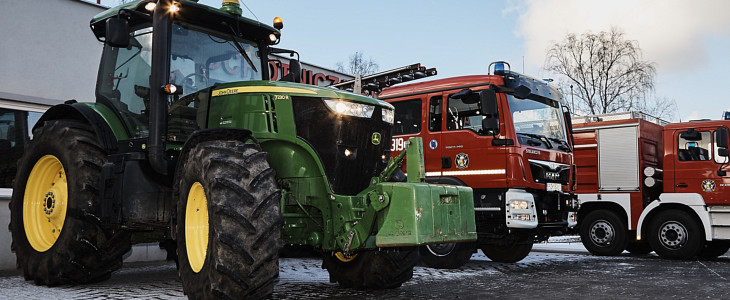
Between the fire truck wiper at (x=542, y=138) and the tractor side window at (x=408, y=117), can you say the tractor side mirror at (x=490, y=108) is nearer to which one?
the fire truck wiper at (x=542, y=138)

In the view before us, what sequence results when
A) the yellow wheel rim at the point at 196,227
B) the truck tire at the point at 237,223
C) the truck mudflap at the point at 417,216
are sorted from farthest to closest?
the yellow wheel rim at the point at 196,227
the truck mudflap at the point at 417,216
the truck tire at the point at 237,223

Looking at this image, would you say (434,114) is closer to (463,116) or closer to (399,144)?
(463,116)

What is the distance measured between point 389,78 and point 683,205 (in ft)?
19.5

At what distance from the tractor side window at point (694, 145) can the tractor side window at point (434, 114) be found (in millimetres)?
5364

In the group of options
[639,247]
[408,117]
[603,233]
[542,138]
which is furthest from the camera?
[639,247]

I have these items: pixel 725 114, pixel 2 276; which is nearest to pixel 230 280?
pixel 2 276

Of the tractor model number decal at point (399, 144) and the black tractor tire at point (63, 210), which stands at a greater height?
the tractor model number decal at point (399, 144)

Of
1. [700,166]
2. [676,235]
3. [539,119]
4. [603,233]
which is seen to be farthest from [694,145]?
[539,119]

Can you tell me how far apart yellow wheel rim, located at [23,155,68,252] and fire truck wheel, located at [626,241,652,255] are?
10.9 metres

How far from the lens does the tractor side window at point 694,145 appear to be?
A: 488 inches

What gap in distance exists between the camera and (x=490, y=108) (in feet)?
30.2

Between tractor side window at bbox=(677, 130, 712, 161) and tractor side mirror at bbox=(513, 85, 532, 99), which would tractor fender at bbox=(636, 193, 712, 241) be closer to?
tractor side window at bbox=(677, 130, 712, 161)

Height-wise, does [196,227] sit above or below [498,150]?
below

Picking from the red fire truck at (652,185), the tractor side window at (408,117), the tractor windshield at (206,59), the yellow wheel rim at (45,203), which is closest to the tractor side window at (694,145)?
the red fire truck at (652,185)
